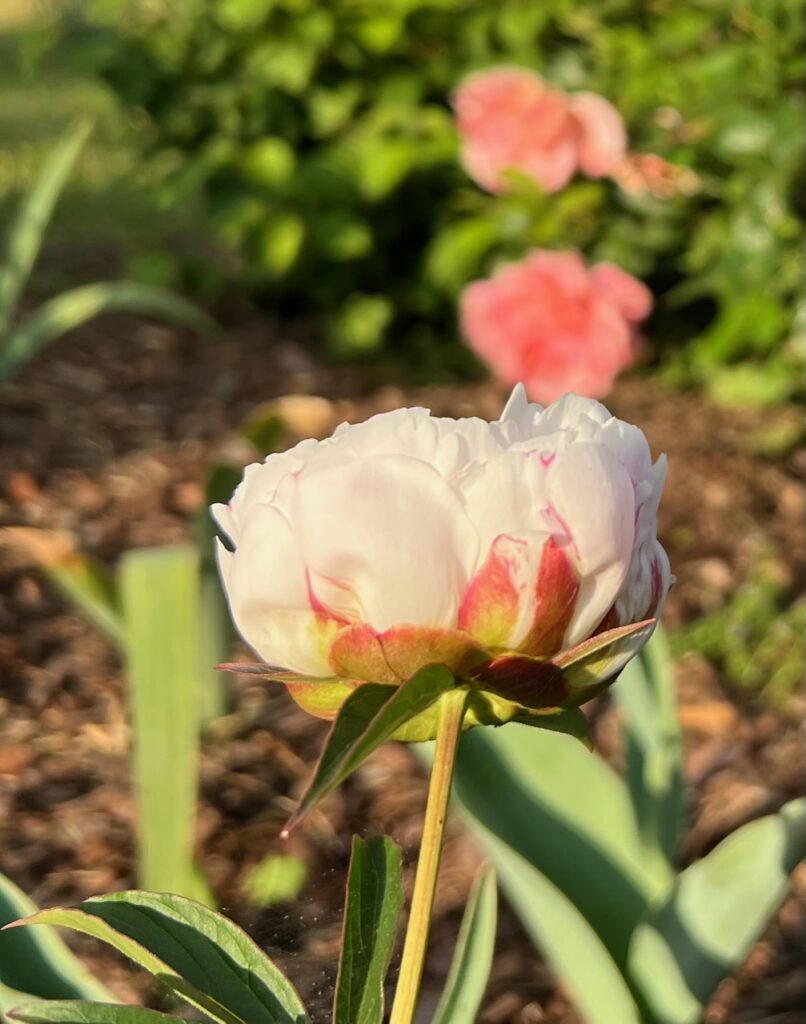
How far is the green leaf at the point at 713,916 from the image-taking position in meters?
0.88

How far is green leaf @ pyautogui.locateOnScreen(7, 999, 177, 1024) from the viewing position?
0.49 metres

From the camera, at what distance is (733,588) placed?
7.15 feet

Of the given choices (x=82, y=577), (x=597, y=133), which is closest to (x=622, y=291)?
(x=597, y=133)

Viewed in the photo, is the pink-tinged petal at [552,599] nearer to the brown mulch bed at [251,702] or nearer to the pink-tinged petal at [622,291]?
the brown mulch bed at [251,702]

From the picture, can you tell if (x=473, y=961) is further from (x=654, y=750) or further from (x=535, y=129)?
(x=535, y=129)

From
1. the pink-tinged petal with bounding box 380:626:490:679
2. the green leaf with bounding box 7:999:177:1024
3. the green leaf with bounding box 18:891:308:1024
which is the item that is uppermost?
the pink-tinged petal with bounding box 380:626:490:679

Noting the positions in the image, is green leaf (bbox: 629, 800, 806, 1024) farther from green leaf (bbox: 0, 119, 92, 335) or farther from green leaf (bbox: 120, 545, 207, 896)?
green leaf (bbox: 0, 119, 92, 335)

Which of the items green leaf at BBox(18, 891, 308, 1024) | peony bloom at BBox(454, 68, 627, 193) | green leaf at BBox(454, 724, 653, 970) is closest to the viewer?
green leaf at BBox(18, 891, 308, 1024)

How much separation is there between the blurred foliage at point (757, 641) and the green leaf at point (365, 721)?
1540mm

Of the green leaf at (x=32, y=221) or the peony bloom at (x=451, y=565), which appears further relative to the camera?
the green leaf at (x=32, y=221)


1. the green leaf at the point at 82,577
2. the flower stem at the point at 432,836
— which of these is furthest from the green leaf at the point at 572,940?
the green leaf at the point at 82,577

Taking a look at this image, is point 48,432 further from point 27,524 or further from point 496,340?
point 496,340

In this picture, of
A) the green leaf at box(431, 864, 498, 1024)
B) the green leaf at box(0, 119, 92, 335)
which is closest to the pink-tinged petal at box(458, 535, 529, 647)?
the green leaf at box(431, 864, 498, 1024)

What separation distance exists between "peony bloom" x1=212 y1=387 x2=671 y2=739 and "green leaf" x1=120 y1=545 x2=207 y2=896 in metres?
0.47
